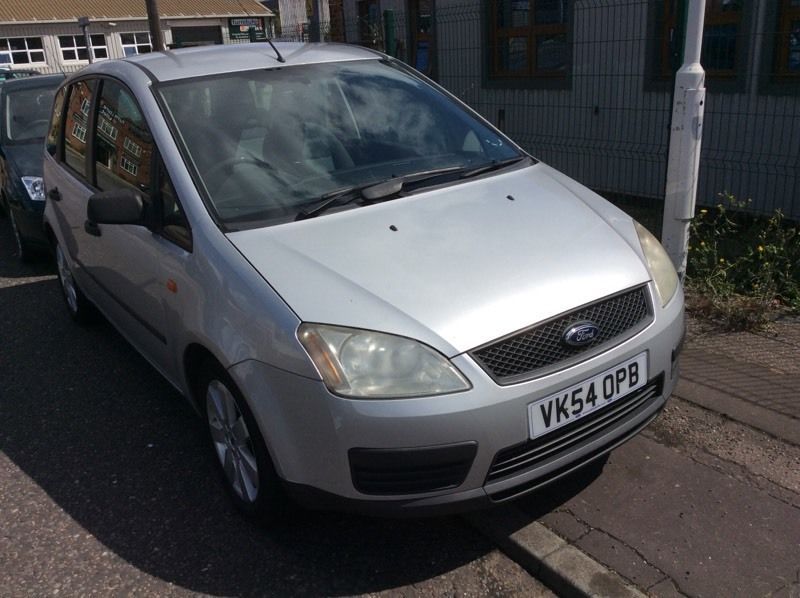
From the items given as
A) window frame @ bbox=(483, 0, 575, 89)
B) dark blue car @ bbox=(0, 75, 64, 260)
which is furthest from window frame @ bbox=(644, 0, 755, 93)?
dark blue car @ bbox=(0, 75, 64, 260)

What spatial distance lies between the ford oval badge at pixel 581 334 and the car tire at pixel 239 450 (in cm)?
112

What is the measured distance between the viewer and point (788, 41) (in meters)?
6.85

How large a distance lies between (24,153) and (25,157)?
0.38 ft

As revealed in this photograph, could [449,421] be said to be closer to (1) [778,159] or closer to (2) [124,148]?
(2) [124,148]

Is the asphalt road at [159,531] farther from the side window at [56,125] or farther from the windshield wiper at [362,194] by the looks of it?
the side window at [56,125]

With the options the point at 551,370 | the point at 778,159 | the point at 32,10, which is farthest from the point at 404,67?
the point at 32,10

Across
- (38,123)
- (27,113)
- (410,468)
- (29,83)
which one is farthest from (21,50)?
(410,468)

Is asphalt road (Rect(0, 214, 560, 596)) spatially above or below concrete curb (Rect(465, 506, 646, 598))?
below

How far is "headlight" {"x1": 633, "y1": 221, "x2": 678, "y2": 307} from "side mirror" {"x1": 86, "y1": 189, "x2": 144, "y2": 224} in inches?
83.5

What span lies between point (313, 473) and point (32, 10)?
171ft

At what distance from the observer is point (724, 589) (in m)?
2.54

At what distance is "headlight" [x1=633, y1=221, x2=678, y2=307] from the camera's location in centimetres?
293

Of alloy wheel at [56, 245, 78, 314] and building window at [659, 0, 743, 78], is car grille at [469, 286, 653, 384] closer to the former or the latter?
alloy wheel at [56, 245, 78, 314]

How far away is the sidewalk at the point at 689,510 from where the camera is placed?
2613mm
